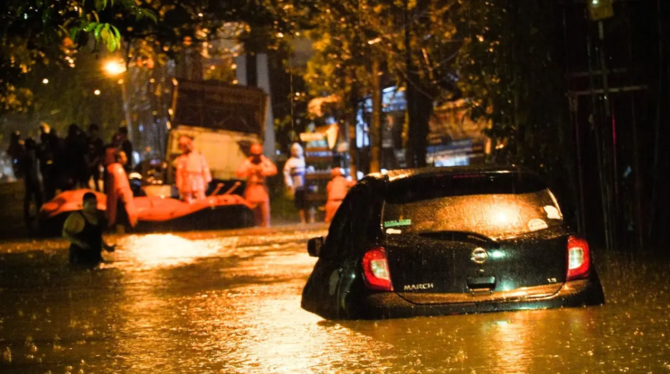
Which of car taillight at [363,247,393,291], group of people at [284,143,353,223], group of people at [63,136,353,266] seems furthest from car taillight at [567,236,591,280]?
group of people at [284,143,353,223]

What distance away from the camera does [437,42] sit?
3219 centimetres

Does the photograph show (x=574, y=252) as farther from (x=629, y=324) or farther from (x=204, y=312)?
(x=204, y=312)

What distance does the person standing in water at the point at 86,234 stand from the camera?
17.5 meters

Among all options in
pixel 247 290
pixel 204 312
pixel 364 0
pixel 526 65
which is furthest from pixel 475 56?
pixel 364 0

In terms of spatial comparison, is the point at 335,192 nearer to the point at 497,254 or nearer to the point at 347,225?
the point at 347,225

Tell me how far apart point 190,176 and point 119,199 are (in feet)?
7.01

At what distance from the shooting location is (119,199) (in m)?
25.3

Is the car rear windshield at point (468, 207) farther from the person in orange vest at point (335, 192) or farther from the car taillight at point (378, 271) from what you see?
the person in orange vest at point (335, 192)

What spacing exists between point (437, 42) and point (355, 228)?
22828 mm

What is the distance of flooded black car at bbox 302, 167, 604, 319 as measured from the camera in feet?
30.3

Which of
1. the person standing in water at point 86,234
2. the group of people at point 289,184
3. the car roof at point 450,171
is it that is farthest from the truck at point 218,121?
the car roof at point 450,171

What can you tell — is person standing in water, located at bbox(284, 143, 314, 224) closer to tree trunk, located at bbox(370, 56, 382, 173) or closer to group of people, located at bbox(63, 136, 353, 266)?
group of people, located at bbox(63, 136, 353, 266)

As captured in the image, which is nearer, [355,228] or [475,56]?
[355,228]

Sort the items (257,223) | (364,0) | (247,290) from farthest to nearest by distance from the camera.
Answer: (364,0) → (257,223) → (247,290)
